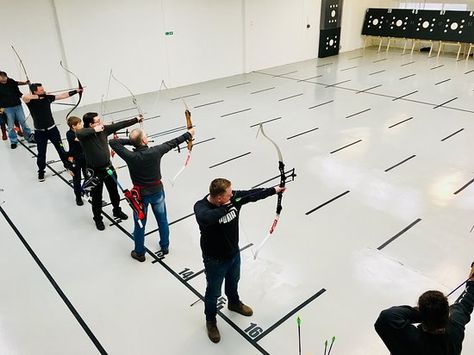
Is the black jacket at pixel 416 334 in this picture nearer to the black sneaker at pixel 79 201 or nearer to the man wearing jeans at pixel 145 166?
the man wearing jeans at pixel 145 166

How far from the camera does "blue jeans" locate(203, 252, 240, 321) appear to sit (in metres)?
2.63

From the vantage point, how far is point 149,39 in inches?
365

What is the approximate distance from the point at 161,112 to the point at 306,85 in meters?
3.76

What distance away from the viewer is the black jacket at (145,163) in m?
3.29

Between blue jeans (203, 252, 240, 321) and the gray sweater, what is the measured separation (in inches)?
75.1

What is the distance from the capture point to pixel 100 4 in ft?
27.5

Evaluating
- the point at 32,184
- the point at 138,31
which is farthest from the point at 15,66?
the point at 32,184

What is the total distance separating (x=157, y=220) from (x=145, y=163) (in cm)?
62

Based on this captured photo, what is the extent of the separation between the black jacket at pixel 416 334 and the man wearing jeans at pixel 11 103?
20.0 ft

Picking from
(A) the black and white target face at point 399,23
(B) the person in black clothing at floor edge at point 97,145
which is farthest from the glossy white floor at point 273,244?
(A) the black and white target face at point 399,23

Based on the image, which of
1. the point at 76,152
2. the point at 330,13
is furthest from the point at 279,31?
the point at 76,152

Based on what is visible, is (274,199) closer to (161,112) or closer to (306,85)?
(161,112)

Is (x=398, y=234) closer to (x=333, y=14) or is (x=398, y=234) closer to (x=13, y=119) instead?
(x=13, y=119)

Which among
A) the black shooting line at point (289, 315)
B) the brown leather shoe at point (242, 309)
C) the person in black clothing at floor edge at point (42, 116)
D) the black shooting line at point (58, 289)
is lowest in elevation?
the black shooting line at point (58, 289)
